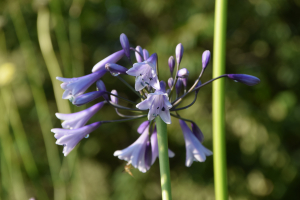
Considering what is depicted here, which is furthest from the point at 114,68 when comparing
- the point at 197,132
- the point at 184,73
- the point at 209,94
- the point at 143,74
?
the point at 209,94

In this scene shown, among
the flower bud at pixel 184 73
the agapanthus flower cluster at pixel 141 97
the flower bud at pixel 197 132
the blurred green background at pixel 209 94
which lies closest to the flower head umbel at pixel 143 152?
the agapanthus flower cluster at pixel 141 97

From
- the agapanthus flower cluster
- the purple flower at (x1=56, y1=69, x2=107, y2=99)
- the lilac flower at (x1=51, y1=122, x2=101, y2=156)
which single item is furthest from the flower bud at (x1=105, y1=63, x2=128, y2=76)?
the lilac flower at (x1=51, y1=122, x2=101, y2=156)

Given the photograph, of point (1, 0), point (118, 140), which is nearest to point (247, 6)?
point (118, 140)

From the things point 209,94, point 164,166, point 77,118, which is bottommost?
point 209,94

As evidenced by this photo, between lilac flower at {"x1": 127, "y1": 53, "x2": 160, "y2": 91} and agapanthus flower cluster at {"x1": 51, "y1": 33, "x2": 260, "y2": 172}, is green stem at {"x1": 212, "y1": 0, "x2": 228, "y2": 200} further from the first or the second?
lilac flower at {"x1": 127, "y1": 53, "x2": 160, "y2": 91}

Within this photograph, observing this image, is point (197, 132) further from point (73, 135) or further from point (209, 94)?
point (209, 94)

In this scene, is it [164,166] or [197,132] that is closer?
[164,166]

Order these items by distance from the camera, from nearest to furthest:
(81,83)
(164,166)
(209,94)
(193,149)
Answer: (164,166) < (81,83) < (193,149) < (209,94)
